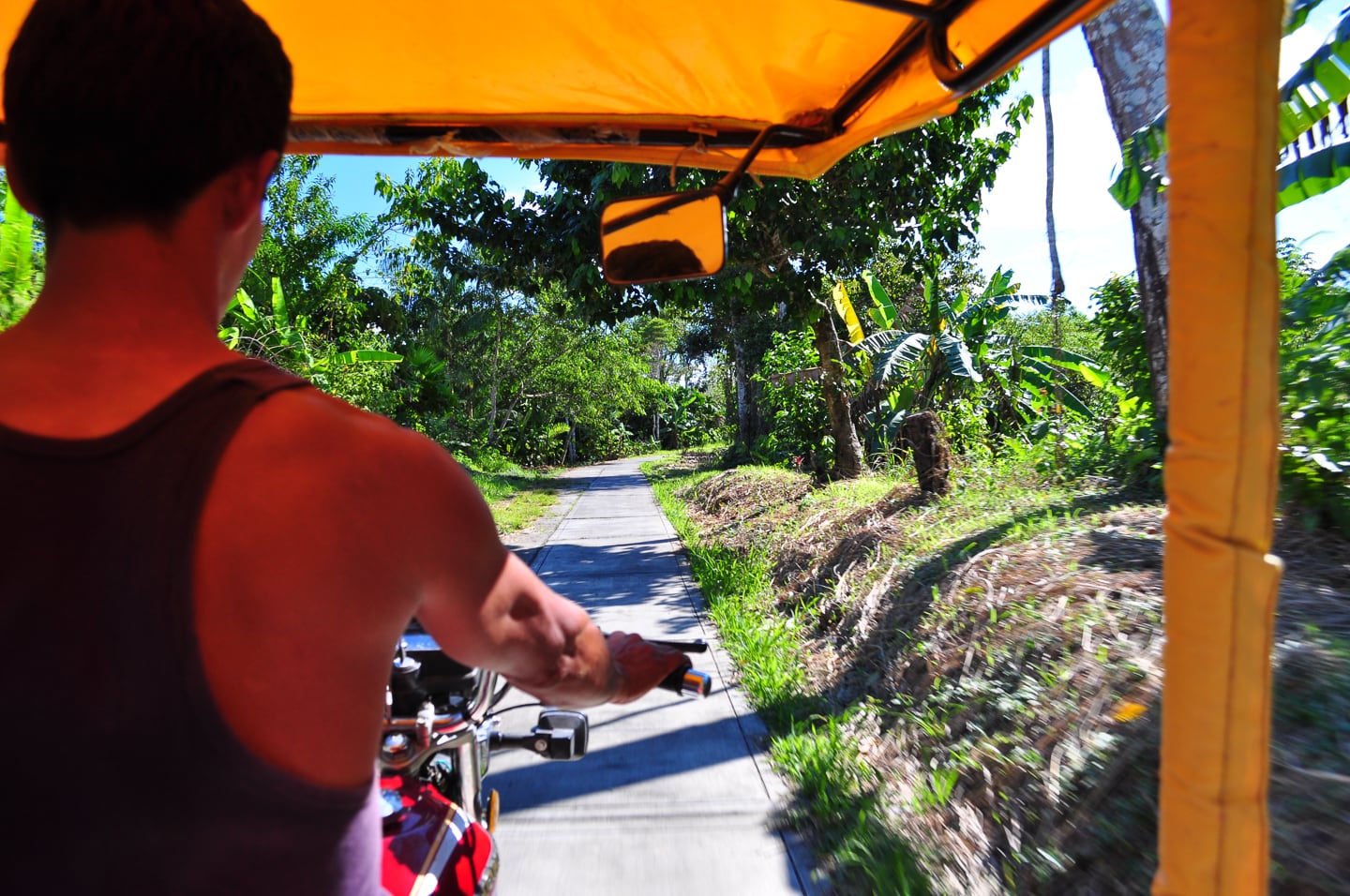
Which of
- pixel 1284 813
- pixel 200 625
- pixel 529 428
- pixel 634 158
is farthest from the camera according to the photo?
pixel 529 428

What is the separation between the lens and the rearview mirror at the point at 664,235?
7.68 ft

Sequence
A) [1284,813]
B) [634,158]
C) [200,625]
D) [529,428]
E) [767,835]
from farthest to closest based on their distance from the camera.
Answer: [529,428] < [767,835] < [634,158] < [1284,813] < [200,625]

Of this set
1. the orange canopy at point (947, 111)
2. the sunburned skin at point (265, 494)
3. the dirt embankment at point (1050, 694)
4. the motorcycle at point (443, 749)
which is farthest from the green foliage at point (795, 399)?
the sunburned skin at point (265, 494)

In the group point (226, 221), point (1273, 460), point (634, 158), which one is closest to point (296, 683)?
point (226, 221)

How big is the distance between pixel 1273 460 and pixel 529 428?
3403 centimetres

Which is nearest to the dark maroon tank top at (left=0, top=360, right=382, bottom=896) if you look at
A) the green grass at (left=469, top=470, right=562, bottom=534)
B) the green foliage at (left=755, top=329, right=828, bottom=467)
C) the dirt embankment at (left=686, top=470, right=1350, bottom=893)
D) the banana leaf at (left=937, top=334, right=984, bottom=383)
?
the dirt embankment at (left=686, top=470, right=1350, bottom=893)

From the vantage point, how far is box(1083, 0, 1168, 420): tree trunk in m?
5.51

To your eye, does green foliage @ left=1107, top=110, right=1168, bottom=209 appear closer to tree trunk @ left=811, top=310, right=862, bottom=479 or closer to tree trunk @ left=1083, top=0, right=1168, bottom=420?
tree trunk @ left=1083, top=0, right=1168, bottom=420

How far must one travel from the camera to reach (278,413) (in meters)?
0.90

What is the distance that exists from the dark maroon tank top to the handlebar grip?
0.84m

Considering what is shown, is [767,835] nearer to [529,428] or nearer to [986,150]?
[986,150]

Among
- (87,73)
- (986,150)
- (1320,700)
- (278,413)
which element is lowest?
(1320,700)

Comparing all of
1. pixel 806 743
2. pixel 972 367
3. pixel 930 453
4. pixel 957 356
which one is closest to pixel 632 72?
pixel 806 743

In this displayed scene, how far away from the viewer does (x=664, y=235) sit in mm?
2355
